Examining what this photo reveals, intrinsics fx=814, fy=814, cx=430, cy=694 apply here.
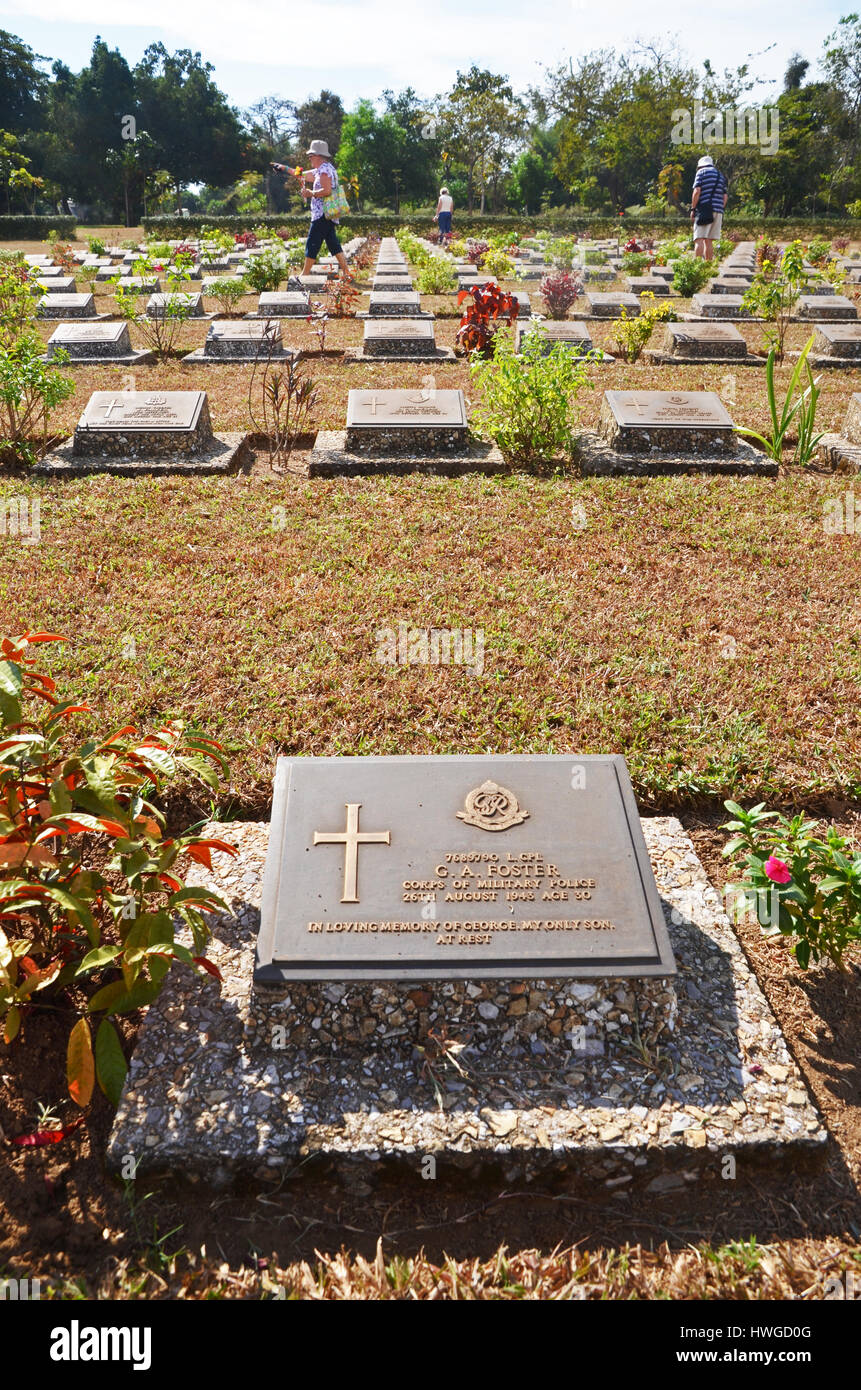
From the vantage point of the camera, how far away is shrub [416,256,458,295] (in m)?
15.9

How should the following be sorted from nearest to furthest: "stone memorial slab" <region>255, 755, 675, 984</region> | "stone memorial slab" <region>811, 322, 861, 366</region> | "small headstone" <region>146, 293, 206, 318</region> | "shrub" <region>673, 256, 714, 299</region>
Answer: "stone memorial slab" <region>255, 755, 675, 984</region> < "stone memorial slab" <region>811, 322, 861, 366</region> < "small headstone" <region>146, 293, 206, 318</region> < "shrub" <region>673, 256, 714, 299</region>

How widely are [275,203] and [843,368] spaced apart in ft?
150

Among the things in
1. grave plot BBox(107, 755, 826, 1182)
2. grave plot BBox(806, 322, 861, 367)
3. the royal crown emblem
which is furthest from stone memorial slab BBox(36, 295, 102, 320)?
the royal crown emblem

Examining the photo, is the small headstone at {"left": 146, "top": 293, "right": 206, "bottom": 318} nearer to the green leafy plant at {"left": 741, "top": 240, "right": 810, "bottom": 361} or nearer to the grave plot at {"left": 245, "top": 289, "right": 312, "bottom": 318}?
the grave plot at {"left": 245, "top": 289, "right": 312, "bottom": 318}

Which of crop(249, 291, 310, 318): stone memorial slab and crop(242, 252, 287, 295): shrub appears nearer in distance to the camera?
crop(249, 291, 310, 318): stone memorial slab

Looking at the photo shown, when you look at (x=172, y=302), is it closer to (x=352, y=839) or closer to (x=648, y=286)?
(x=648, y=286)

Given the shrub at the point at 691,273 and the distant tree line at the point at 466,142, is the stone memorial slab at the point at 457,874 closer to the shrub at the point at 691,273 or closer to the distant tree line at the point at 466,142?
the shrub at the point at 691,273

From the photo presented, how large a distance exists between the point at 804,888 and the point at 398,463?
5.06 meters

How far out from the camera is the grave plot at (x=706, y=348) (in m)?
10.8

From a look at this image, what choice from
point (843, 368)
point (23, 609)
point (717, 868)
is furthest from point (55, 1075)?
point (843, 368)

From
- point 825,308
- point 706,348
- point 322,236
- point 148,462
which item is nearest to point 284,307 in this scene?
point 322,236

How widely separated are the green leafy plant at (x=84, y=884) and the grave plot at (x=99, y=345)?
30.4ft

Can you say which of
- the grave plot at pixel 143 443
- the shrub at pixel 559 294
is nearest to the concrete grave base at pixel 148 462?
the grave plot at pixel 143 443

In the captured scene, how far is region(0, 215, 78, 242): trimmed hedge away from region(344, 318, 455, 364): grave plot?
26.2 m
